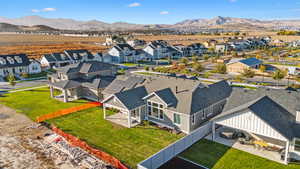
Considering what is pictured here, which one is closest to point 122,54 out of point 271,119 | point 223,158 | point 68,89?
point 68,89

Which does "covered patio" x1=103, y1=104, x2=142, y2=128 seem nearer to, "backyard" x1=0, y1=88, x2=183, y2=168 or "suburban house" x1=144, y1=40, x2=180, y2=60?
"backyard" x1=0, y1=88, x2=183, y2=168

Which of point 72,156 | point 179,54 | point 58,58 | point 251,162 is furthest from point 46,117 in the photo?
point 179,54

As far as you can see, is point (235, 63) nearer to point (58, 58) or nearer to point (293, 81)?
point (293, 81)

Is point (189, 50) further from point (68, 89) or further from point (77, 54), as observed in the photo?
point (68, 89)

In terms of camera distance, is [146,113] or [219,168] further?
[146,113]

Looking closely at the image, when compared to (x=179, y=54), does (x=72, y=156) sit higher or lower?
lower

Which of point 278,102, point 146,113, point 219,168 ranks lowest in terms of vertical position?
point 219,168
